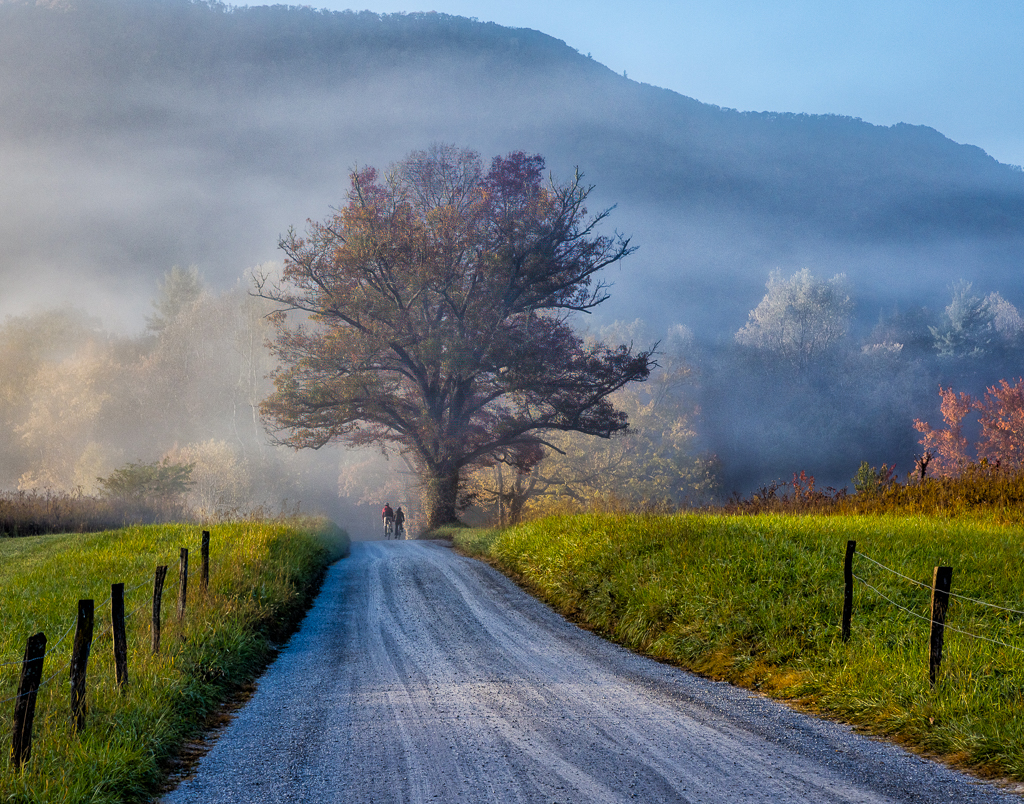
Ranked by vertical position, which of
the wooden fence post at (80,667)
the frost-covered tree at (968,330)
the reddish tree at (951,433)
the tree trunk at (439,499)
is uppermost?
the frost-covered tree at (968,330)

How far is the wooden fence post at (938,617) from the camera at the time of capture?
665 cm

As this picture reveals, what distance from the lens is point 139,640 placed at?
25.9ft

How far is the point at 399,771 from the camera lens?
17.4ft

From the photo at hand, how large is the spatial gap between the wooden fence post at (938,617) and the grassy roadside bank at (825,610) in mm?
97

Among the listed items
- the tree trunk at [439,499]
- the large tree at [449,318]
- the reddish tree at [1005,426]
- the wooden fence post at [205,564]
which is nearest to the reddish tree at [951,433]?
the reddish tree at [1005,426]

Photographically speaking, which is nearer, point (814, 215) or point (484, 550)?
point (484, 550)

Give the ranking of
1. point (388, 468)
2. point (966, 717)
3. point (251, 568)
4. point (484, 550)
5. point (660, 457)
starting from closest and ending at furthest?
point (966, 717) < point (251, 568) < point (484, 550) < point (660, 457) < point (388, 468)

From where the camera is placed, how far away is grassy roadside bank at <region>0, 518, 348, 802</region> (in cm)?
502

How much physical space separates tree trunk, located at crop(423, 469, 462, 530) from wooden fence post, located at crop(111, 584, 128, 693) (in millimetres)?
25256

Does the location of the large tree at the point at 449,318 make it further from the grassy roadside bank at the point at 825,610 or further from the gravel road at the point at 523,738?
the gravel road at the point at 523,738

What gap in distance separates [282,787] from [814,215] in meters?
187

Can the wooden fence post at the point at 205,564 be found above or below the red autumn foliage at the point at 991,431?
below

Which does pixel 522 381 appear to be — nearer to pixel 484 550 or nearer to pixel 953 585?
pixel 484 550

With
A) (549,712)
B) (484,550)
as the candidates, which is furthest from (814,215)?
(549,712)
